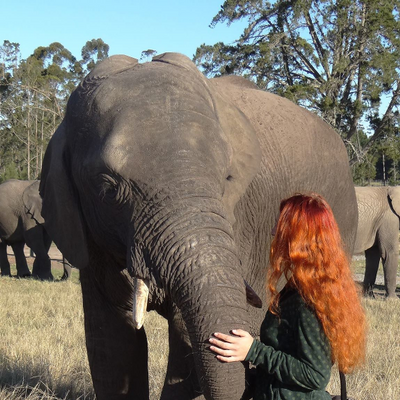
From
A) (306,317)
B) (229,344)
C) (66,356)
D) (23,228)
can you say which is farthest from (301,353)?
(23,228)

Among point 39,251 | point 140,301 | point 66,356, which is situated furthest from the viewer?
point 39,251

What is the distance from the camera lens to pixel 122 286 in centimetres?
371

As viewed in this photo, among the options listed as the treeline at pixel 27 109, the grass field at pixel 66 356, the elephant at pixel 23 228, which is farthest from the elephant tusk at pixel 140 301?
the treeline at pixel 27 109

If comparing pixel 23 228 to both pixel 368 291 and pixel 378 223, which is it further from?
pixel 368 291

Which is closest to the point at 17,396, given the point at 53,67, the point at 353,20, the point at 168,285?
the point at 168,285

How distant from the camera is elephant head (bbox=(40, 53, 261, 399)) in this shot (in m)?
2.52

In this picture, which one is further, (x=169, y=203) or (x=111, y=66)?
(x=111, y=66)

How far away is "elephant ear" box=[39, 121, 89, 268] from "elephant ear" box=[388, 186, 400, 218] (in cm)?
1153

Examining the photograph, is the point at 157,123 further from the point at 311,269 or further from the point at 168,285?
the point at 311,269

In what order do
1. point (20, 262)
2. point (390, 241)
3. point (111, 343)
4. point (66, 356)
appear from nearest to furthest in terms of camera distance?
point (111, 343)
point (66, 356)
point (390, 241)
point (20, 262)

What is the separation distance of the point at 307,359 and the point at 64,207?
1.60 metres

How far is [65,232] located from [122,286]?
41 cm

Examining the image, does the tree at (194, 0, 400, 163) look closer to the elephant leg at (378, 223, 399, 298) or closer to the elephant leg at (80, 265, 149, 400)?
the elephant leg at (378, 223, 399, 298)

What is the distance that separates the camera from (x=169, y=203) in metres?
2.80
